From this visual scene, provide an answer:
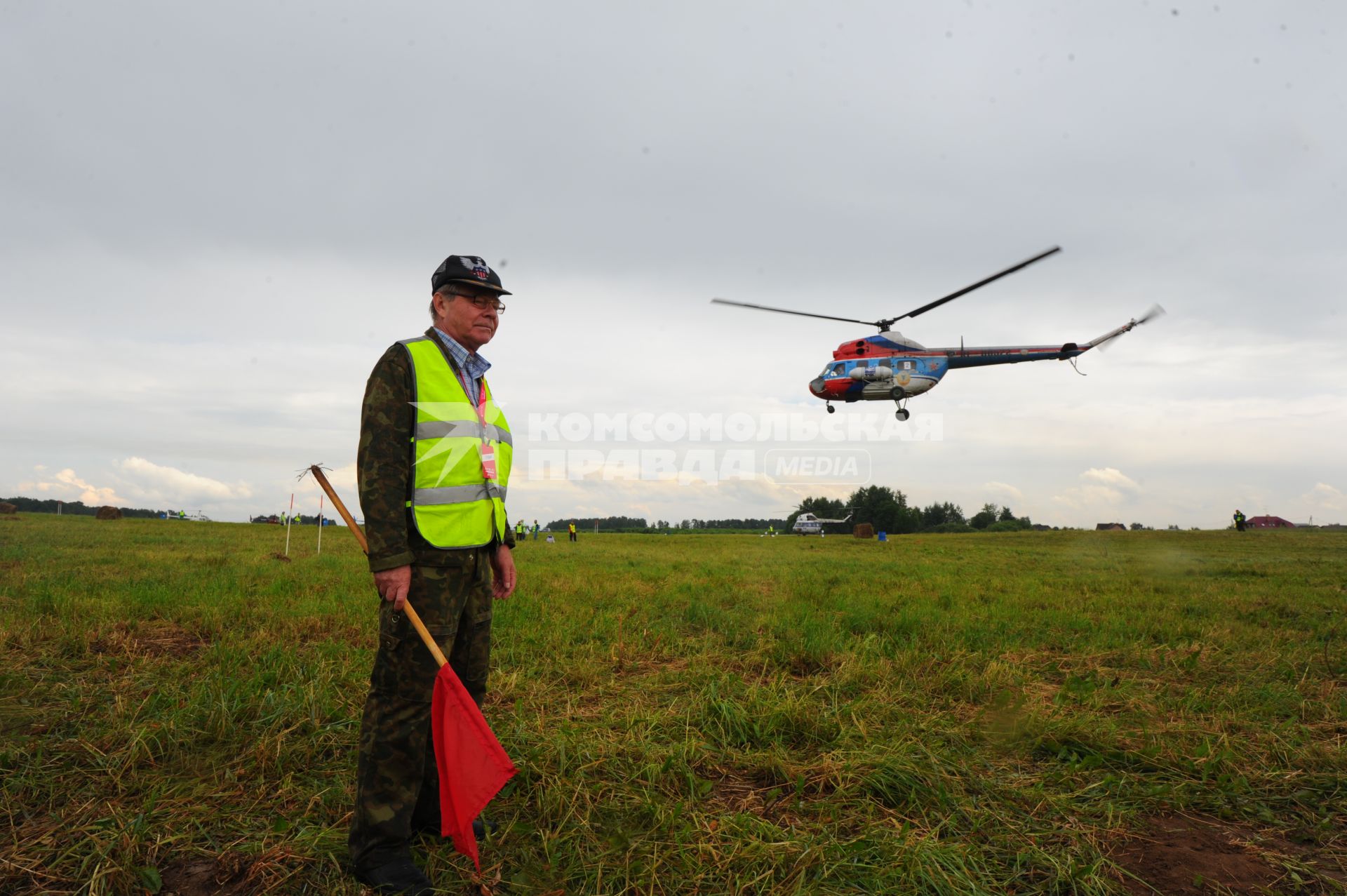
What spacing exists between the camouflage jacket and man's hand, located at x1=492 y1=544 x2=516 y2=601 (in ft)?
1.50

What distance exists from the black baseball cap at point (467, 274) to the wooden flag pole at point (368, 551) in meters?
1.02

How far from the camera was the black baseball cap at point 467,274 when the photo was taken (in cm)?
321

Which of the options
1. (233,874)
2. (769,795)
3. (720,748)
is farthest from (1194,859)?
(233,874)

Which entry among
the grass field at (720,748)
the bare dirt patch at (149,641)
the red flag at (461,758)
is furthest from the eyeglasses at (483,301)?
the bare dirt patch at (149,641)

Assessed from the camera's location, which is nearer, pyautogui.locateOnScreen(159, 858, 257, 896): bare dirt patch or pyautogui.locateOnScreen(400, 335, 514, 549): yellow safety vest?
pyautogui.locateOnScreen(159, 858, 257, 896): bare dirt patch

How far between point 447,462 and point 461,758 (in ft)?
4.07

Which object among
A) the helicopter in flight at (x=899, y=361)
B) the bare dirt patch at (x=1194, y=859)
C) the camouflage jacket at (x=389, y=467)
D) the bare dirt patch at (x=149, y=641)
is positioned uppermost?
the helicopter in flight at (x=899, y=361)

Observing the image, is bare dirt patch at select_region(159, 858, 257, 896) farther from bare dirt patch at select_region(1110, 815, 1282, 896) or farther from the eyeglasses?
bare dirt patch at select_region(1110, 815, 1282, 896)

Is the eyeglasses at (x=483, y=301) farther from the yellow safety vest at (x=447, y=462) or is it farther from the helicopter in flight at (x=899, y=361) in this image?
the helicopter in flight at (x=899, y=361)

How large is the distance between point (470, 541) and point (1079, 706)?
449 centimetres

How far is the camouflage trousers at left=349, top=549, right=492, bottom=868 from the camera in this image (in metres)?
2.81

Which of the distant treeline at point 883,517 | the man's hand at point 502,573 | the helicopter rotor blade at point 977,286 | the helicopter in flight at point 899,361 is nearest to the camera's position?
the man's hand at point 502,573

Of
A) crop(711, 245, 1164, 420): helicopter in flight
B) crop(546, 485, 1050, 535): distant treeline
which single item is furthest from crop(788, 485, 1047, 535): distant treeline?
crop(711, 245, 1164, 420): helicopter in flight

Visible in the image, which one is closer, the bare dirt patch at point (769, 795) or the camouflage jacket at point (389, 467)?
the camouflage jacket at point (389, 467)
